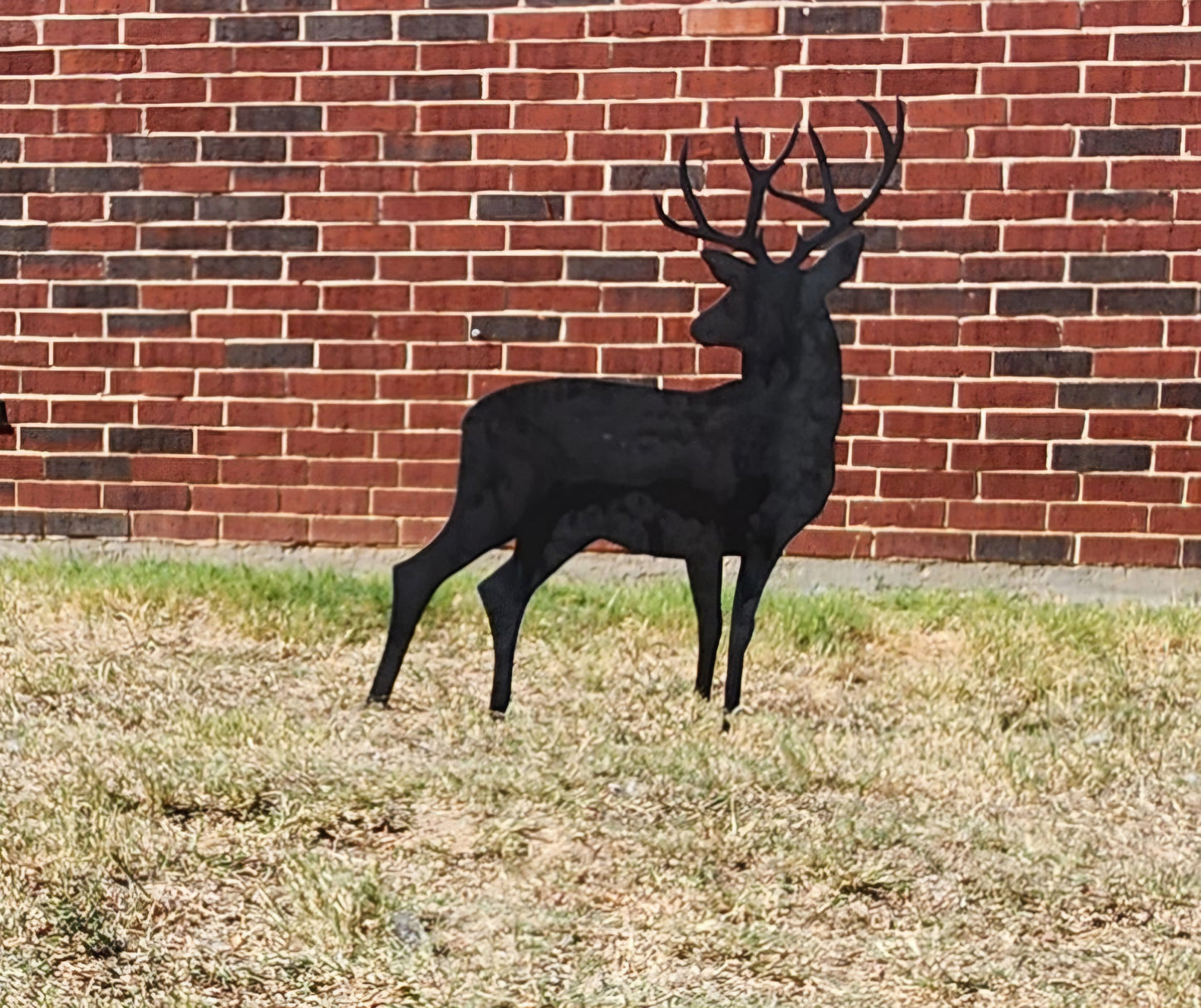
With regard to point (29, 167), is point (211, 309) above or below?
below

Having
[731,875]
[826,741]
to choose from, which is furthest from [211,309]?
[731,875]

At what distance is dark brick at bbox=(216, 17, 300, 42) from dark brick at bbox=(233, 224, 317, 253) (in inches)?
26.6

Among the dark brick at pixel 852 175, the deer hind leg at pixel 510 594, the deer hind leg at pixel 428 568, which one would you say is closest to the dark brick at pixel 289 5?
the dark brick at pixel 852 175

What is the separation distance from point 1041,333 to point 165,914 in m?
3.66

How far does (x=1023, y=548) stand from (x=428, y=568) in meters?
2.39

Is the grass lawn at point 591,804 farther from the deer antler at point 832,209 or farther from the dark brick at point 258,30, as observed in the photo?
the dark brick at point 258,30

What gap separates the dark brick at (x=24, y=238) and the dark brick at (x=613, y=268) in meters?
2.00

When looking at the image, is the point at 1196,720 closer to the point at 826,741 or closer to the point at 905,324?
the point at 826,741

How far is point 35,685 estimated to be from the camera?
4184 mm

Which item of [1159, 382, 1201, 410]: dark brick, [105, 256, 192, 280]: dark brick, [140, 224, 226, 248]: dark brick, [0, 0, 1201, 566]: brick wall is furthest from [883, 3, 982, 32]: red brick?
[105, 256, 192, 280]: dark brick

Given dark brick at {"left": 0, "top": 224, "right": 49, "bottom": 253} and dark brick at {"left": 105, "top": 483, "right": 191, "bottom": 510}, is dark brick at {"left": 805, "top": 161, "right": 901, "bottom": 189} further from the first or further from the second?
dark brick at {"left": 0, "top": 224, "right": 49, "bottom": 253}

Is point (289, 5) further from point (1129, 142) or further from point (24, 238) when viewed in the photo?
point (1129, 142)

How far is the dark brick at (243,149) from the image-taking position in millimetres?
5344

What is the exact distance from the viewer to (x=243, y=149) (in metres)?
5.36
